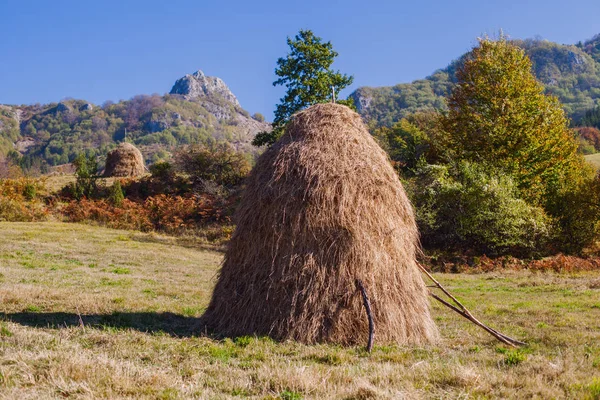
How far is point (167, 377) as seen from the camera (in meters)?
5.39

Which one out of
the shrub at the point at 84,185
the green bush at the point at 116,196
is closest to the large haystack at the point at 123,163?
the shrub at the point at 84,185

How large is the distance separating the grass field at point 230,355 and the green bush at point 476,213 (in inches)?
520

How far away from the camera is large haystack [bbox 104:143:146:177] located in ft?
179

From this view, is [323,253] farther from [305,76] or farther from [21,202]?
[21,202]

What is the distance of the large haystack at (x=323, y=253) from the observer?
321 inches

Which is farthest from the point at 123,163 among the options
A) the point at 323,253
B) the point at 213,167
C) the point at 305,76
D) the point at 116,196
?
the point at 323,253

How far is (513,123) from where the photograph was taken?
3058 cm

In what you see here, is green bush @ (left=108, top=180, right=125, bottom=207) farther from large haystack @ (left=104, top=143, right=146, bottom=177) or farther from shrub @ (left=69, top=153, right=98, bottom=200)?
large haystack @ (left=104, top=143, right=146, bottom=177)

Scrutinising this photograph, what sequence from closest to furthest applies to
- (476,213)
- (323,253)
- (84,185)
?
(323,253) → (476,213) → (84,185)

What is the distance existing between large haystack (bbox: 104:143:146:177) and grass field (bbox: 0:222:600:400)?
4118cm

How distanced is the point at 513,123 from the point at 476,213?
270 inches

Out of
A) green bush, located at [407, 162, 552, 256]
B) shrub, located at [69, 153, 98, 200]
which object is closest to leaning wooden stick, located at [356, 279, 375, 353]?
green bush, located at [407, 162, 552, 256]

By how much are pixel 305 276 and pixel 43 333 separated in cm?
450

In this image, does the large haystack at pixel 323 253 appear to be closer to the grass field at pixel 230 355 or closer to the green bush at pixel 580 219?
the grass field at pixel 230 355
